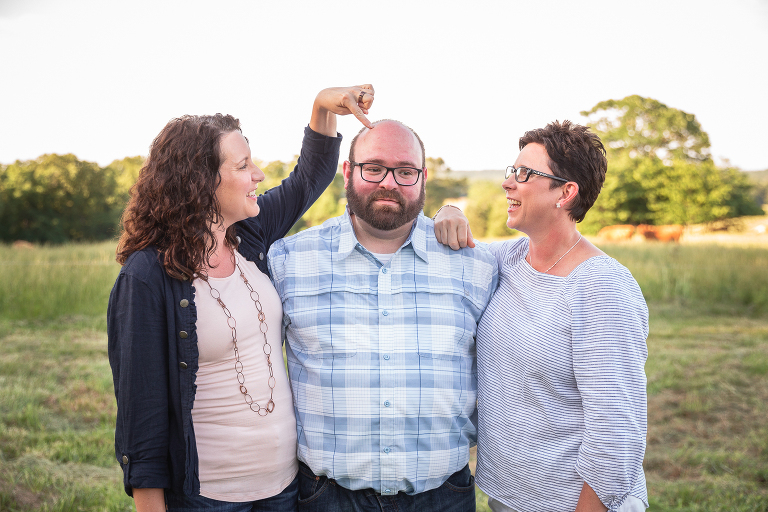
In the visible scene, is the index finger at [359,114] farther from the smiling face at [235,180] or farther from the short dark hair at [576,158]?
the short dark hair at [576,158]

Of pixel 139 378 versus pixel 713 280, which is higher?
pixel 139 378

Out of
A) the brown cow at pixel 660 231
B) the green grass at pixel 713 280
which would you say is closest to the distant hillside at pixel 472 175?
the green grass at pixel 713 280

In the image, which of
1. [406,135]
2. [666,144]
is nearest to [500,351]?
[406,135]

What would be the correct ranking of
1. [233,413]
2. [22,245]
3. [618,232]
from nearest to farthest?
[233,413] → [22,245] → [618,232]

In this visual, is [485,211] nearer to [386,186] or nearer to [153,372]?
[386,186]

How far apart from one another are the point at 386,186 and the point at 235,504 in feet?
4.41

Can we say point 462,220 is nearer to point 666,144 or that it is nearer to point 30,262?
point 30,262

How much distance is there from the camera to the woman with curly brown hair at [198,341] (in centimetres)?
179

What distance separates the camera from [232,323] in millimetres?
1965

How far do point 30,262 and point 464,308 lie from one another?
34.4 ft

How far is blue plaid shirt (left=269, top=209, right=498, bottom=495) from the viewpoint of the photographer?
2.18 metres

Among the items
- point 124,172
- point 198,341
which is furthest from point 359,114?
point 124,172

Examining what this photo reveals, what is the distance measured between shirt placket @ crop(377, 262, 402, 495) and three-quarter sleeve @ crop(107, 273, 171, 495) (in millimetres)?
777

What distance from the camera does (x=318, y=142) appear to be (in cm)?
283
